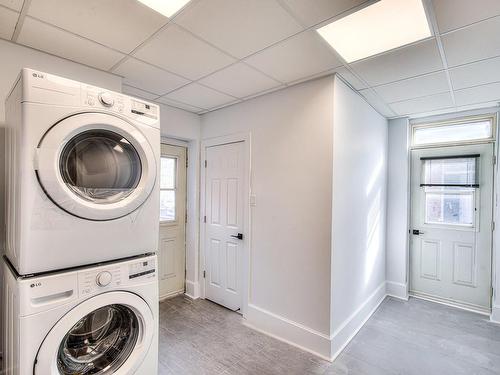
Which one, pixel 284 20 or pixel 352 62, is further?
pixel 352 62

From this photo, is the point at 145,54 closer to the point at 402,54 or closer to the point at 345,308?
the point at 402,54

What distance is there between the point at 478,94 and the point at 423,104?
1.60ft

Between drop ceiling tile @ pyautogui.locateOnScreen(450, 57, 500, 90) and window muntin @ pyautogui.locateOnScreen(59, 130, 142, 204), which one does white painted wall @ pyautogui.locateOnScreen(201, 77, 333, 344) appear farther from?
window muntin @ pyautogui.locateOnScreen(59, 130, 142, 204)

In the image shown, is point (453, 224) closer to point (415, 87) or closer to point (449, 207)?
point (449, 207)

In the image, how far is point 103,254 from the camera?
141 cm

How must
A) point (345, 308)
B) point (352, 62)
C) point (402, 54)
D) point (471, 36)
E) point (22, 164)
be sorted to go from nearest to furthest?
point (22, 164) < point (471, 36) < point (402, 54) < point (352, 62) < point (345, 308)

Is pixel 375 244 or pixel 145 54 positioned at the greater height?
pixel 145 54

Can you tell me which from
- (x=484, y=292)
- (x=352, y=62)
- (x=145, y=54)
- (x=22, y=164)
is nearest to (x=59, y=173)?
(x=22, y=164)

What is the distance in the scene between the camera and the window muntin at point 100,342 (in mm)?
1397

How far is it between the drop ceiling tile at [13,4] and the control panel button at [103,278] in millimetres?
1587

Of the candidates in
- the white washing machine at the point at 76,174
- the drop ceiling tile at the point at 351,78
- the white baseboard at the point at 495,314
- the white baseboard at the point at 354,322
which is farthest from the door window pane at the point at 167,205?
the white baseboard at the point at 495,314

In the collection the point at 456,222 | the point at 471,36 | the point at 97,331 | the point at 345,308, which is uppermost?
the point at 471,36

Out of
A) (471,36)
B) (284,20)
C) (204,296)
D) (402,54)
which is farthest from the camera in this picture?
(204,296)

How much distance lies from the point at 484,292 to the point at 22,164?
4.68 m
